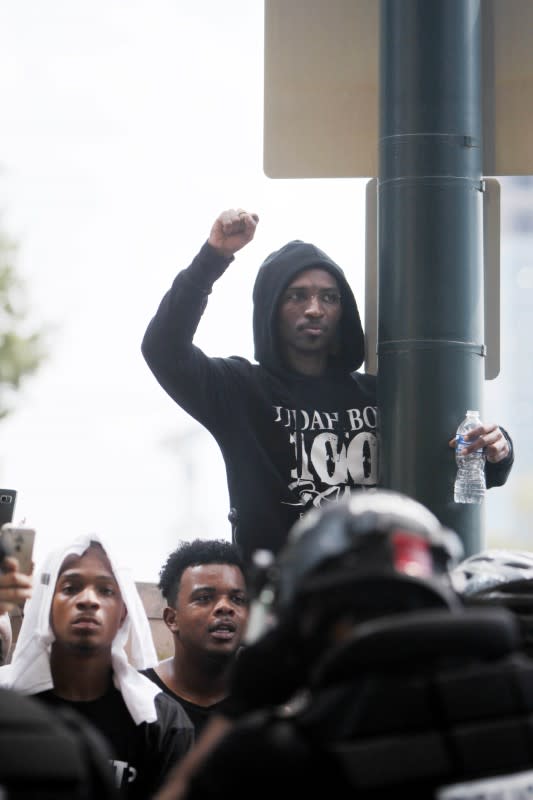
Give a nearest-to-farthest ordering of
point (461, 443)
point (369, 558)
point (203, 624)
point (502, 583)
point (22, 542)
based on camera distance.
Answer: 1. point (369, 558)
2. point (502, 583)
3. point (22, 542)
4. point (461, 443)
5. point (203, 624)

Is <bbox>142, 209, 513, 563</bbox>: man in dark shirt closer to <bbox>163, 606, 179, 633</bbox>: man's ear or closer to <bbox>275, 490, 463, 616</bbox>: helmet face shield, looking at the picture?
<bbox>163, 606, 179, 633</bbox>: man's ear

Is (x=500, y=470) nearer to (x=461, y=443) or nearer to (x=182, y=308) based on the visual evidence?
(x=461, y=443)

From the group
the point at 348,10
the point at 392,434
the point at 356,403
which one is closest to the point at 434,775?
the point at 392,434

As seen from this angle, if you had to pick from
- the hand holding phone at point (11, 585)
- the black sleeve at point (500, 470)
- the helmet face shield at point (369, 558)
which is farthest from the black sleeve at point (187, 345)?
the helmet face shield at point (369, 558)

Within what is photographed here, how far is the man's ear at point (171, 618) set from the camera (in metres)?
6.22

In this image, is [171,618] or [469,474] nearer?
[469,474]

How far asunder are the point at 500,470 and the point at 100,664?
77.0 inches

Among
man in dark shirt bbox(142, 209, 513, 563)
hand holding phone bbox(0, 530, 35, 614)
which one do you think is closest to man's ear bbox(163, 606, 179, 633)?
man in dark shirt bbox(142, 209, 513, 563)

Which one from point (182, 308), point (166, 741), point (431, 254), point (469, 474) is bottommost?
point (166, 741)

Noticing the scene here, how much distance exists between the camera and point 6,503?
485 centimetres

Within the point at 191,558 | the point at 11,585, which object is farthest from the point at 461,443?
the point at 11,585

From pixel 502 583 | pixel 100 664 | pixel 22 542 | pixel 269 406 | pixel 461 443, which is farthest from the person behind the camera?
pixel 269 406

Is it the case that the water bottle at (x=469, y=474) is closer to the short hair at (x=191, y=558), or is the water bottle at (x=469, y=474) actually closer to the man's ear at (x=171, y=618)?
the short hair at (x=191, y=558)

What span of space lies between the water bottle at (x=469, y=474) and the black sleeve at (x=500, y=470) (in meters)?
0.14
